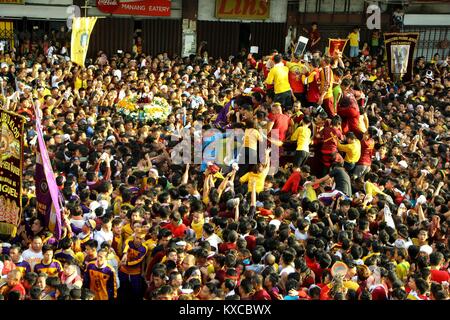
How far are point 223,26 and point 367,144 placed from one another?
12915mm

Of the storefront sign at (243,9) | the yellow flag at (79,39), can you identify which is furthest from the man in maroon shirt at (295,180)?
the storefront sign at (243,9)

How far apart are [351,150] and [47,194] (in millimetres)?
5193

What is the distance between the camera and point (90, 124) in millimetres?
14555

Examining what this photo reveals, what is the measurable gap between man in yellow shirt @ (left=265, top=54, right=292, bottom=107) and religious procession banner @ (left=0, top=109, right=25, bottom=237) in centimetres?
526

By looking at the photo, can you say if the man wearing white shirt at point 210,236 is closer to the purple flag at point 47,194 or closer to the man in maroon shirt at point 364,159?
the purple flag at point 47,194

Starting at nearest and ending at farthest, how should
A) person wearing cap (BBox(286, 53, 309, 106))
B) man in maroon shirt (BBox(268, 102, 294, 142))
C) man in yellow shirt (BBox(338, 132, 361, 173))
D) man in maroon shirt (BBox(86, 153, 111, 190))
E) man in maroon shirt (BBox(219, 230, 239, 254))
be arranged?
man in maroon shirt (BBox(219, 230, 239, 254)) < man in maroon shirt (BBox(86, 153, 111, 190)) < man in maroon shirt (BBox(268, 102, 294, 142)) < man in yellow shirt (BBox(338, 132, 361, 173)) < person wearing cap (BBox(286, 53, 309, 106))

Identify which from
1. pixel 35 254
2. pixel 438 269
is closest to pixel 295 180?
pixel 438 269

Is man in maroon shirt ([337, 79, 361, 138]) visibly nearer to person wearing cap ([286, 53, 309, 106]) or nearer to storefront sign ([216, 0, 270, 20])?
person wearing cap ([286, 53, 309, 106])

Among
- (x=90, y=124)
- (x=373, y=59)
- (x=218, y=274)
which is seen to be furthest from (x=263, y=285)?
(x=373, y=59)

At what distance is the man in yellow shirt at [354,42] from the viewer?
24.5 m

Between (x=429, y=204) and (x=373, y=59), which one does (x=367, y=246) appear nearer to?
(x=429, y=204)

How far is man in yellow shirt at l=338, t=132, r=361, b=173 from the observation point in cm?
1267

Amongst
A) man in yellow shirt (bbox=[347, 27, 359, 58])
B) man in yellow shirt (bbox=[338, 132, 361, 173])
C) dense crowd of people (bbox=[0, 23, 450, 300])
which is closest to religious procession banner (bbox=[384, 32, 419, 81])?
dense crowd of people (bbox=[0, 23, 450, 300])

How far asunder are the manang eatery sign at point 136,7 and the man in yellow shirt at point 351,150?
12.8m
